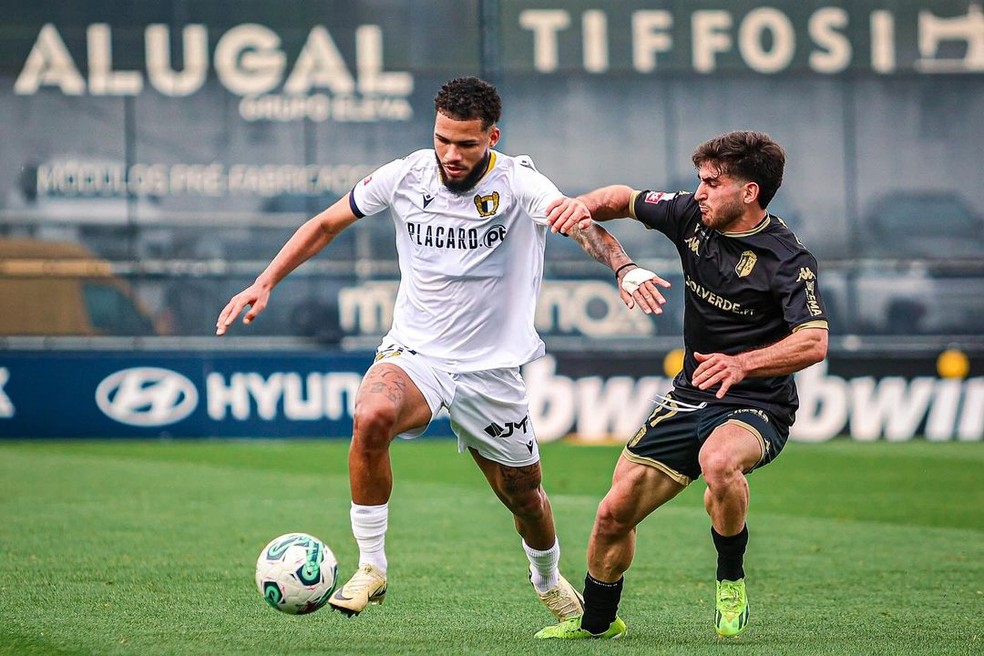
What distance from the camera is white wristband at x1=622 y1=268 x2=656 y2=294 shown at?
6.16 meters

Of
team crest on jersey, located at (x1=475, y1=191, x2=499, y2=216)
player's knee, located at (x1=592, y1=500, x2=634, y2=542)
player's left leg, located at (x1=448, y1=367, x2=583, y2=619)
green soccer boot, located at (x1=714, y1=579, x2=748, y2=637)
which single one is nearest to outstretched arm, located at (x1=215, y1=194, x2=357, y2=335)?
team crest on jersey, located at (x1=475, y1=191, x2=499, y2=216)

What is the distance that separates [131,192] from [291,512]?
6514 mm

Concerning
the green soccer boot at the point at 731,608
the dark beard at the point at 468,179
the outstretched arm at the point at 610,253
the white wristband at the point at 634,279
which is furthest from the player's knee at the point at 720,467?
the dark beard at the point at 468,179

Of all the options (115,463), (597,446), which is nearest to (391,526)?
(115,463)

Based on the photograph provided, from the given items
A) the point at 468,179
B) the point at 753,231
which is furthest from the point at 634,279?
the point at 468,179

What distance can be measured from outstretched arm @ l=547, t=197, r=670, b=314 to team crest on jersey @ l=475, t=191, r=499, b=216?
39 cm

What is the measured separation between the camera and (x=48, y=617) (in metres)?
6.61

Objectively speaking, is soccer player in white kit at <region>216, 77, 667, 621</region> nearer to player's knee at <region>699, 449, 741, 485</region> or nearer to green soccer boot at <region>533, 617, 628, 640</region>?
green soccer boot at <region>533, 617, 628, 640</region>

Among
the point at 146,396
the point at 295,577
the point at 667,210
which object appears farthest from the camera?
the point at 146,396

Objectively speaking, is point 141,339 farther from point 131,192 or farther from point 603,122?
point 603,122

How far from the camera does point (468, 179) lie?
6672mm

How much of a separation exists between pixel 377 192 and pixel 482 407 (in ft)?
3.54

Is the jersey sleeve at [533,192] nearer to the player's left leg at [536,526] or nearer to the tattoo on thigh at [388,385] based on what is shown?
the tattoo on thigh at [388,385]

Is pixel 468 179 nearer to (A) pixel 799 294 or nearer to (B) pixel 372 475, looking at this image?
(B) pixel 372 475
